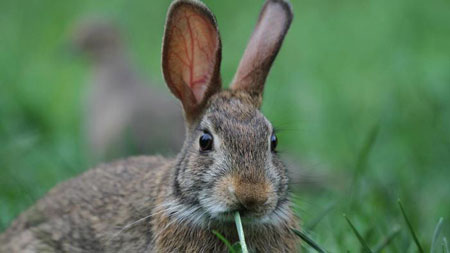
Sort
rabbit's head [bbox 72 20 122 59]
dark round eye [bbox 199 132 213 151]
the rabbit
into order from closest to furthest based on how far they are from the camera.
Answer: dark round eye [bbox 199 132 213 151] → the rabbit → rabbit's head [bbox 72 20 122 59]

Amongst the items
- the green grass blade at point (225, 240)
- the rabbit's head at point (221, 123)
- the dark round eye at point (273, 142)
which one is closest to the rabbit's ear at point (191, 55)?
the rabbit's head at point (221, 123)

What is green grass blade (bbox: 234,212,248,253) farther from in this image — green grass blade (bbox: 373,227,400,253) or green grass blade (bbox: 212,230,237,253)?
green grass blade (bbox: 373,227,400,253)

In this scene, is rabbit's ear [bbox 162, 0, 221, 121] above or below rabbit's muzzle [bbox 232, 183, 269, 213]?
above

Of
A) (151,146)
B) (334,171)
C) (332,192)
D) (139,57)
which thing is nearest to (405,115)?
(334,171)

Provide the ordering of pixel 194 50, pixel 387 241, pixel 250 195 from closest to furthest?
pixel 250 195 < pixel 387 241 < pixel 194 50

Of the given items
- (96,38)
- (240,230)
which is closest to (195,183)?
(240,230)

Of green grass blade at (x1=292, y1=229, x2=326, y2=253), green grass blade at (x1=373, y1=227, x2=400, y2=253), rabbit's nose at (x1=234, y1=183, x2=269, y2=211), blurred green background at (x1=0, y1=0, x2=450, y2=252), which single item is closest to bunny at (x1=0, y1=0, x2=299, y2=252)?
rabbit's nose at (x1=234, y1=183, x2=269, y2=211)

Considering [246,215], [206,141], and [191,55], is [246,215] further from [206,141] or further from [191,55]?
[191,55]

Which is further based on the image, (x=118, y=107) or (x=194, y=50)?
(x=118, y=107)
